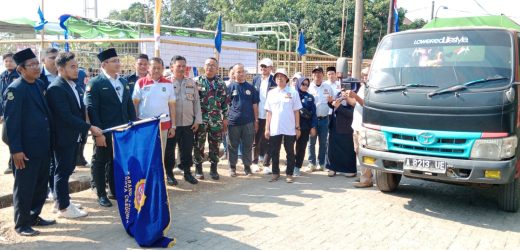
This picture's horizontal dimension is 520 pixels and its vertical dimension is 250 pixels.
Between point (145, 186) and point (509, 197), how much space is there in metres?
4.31

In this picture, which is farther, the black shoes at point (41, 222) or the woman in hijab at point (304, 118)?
→ the woman in hijab at point (304, 118)

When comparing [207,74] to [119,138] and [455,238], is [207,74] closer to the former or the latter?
[119,138]

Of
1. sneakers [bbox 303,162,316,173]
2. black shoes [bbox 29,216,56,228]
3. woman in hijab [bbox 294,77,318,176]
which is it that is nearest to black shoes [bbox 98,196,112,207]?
black shoes [bbox 29,216,56,228]

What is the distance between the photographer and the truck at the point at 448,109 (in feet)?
15.3

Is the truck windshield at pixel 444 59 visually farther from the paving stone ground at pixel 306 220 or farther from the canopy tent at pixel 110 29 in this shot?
the canopy tent at pixel 110 29

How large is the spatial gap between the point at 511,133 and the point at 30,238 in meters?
5.13

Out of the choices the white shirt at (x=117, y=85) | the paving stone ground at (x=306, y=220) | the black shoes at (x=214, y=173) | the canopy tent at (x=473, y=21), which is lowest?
the paving stone ground at (x=306, y=220)

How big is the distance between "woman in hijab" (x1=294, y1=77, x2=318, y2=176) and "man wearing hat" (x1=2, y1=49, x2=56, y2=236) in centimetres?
404

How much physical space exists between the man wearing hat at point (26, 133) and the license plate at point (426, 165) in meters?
3.95

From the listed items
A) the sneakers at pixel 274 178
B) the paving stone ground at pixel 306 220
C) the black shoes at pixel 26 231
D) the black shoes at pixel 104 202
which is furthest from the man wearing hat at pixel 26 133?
the sneakers at pixel 274 178

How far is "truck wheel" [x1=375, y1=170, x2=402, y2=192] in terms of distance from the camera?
19.7 ft

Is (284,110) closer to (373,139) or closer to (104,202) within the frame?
(373,139)

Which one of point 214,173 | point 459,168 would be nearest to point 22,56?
point 214,173

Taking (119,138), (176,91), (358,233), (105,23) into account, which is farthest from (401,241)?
(105,23)
